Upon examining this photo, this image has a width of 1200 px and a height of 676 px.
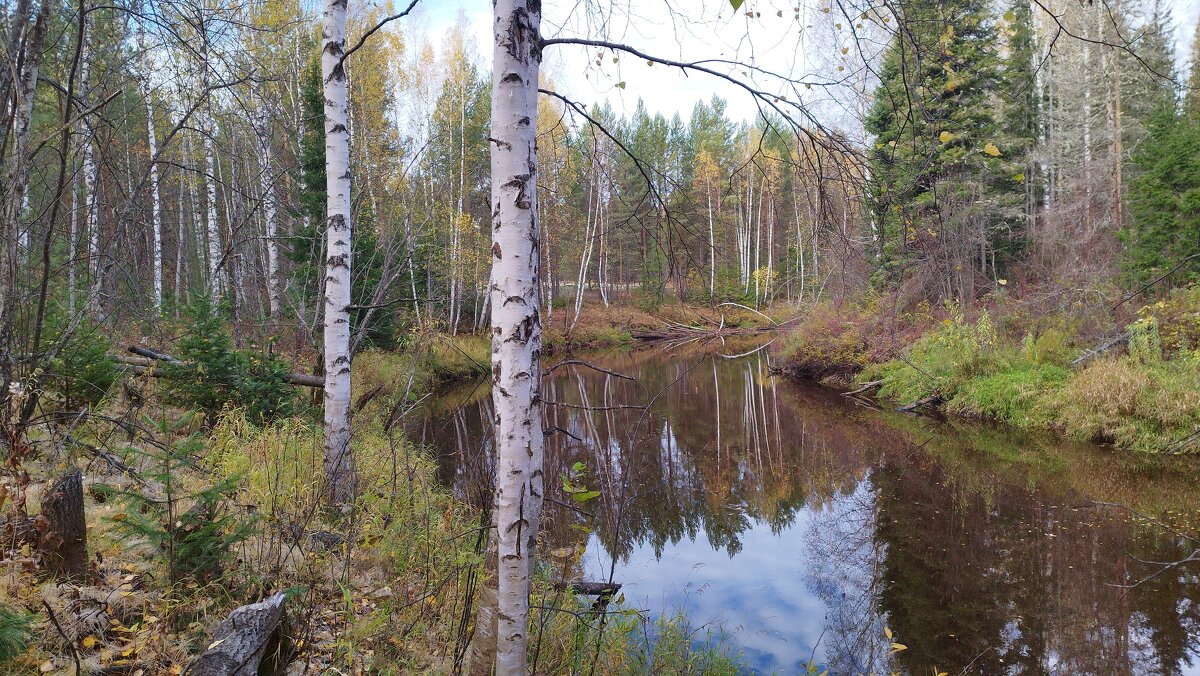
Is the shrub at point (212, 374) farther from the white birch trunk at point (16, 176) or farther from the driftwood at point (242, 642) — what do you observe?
the driftwood at point (242, 642)

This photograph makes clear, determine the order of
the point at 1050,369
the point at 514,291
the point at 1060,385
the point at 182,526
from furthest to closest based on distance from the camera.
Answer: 1. the point at 1050,369
2. the point at 1060,385
3. the point at 182,526
4. the point at 514,291

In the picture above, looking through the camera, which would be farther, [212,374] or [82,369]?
[212,374]

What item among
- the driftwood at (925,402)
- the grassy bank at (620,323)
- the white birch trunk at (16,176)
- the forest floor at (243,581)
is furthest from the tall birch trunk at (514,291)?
the grassy bank at (620,323)

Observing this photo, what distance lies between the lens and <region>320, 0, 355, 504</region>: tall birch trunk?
14.4 feet

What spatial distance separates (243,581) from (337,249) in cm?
244

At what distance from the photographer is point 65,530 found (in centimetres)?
274

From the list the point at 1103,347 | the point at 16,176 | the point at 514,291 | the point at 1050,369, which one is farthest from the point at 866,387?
the point at 16,176

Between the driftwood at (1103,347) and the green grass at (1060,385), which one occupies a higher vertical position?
the driftwood at (1103,347)

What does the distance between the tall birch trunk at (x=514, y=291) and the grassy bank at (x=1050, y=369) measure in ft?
18.3

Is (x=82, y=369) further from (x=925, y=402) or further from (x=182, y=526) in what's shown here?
(x=925, y=402)

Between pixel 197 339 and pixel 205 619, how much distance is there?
4370mm

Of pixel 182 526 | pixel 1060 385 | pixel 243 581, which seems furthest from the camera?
pixel 1060 385

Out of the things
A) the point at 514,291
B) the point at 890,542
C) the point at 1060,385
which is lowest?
the point at 890,542

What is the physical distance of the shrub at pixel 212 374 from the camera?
6.23 meters
